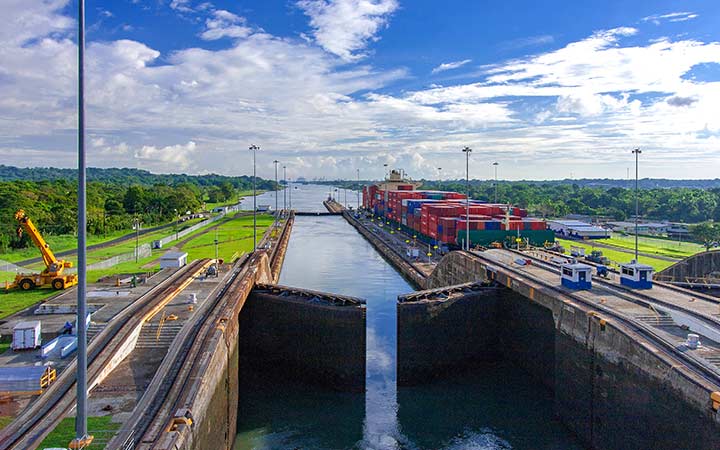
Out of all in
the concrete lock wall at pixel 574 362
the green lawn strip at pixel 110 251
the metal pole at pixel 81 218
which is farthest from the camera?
the green lawn strip at pixel 110 251

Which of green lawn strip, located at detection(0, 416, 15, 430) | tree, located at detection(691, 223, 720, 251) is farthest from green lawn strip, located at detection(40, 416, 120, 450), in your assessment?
tree, located at detection(691, 223, 720, 251)

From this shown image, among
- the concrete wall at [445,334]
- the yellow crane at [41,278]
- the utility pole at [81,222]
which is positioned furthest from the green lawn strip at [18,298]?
the concrete wall at [445,334]

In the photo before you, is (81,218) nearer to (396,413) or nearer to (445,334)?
(396,413)

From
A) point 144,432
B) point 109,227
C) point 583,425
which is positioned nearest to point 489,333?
point 583,425

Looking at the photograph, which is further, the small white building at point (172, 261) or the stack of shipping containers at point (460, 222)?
the stack of shipping containers at point (460, 222)

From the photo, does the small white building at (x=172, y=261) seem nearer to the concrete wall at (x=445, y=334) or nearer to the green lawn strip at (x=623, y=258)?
the concrete wall at (x=445, y=334)

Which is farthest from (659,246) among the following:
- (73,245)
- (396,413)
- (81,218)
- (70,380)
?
(73,245)

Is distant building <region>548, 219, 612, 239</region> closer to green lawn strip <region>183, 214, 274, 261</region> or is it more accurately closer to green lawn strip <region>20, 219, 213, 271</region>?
green lawn strip <region>183, 214, 274, 261</region>
